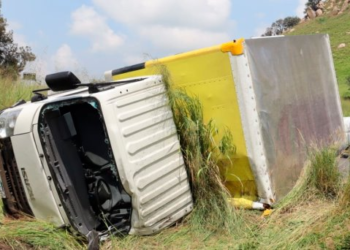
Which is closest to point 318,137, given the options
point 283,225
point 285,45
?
point 285,45

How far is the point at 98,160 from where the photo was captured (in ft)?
12.6

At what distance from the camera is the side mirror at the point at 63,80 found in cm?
398

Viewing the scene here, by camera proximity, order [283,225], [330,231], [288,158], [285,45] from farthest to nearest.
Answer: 1. [285,45]
2. [288,158]
3. [283,225]
4. [330,231]

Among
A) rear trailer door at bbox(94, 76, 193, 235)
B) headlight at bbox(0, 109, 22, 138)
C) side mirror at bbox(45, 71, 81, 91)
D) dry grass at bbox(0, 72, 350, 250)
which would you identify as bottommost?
dry grass at bbox(0, 72, 350, 250)

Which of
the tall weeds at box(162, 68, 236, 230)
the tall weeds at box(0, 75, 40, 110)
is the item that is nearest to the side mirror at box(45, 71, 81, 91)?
the tall weeds at box(162, 68, 236, 230)

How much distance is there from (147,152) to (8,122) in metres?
1.28

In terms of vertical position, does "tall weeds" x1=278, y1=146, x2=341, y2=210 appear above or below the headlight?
below

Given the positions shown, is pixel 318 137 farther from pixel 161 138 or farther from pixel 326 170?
pixel 161 138

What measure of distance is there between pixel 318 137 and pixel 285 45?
3.79 feet

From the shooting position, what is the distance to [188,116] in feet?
13.1

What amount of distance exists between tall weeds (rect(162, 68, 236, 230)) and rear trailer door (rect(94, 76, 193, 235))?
86 mm

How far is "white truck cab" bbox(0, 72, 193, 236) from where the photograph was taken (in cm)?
341

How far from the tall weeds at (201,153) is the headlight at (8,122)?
137cm

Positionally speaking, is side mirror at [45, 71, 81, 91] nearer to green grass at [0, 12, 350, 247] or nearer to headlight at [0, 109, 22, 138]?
headlight at [0, 109, 22, 138]
